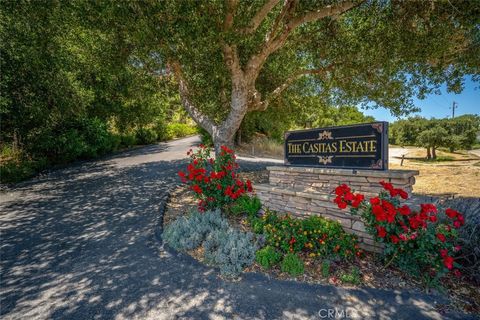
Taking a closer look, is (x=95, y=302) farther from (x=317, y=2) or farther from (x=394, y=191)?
(x=317, y=2)

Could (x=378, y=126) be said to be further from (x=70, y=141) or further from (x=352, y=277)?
(x=70, y=141)

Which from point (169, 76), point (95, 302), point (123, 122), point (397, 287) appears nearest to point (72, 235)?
point (95, 302)

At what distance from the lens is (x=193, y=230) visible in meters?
4.42

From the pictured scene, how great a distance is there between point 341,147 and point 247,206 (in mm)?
2468

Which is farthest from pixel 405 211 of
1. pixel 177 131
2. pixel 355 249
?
pixel 177 131

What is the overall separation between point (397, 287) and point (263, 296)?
1940mm

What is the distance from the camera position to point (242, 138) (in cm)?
2208

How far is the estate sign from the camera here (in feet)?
13.2

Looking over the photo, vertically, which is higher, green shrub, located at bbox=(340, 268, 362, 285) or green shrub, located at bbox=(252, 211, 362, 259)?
green shrub, located at bbox=(252, 211, 362, 259)

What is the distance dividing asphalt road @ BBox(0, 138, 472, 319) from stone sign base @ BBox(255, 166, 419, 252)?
1284mm

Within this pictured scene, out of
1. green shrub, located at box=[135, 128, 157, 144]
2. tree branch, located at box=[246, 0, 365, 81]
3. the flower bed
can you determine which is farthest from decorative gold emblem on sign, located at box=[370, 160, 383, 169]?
green shrub, located at box=[135, 128, 157, 144]

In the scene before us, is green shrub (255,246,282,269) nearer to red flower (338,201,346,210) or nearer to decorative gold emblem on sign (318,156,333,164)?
red flower (338,201,346,210)

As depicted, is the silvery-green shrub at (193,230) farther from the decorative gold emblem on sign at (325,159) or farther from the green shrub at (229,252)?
the decorative gold emblem on sign at (325,159)

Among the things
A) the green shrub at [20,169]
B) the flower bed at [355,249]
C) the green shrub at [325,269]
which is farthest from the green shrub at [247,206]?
the green shrub at [20,169]
